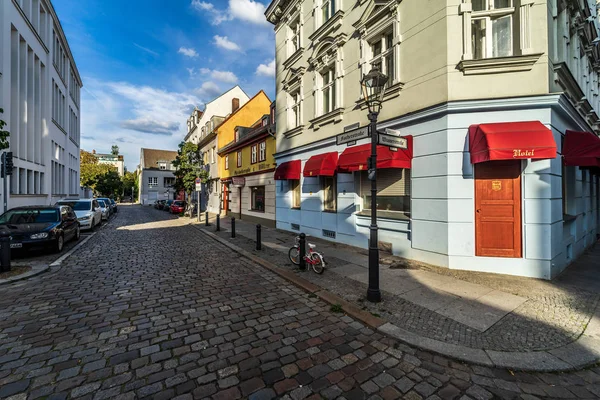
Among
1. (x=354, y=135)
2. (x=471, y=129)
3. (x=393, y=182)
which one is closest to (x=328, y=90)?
(x=393, y=182)

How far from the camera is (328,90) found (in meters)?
11.2

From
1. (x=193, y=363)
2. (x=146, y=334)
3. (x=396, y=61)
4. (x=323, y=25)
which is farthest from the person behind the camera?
(x=323, y=25)

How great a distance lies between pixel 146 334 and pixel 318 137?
9304mm

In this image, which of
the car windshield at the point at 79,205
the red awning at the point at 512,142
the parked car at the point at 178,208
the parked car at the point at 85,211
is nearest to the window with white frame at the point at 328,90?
the red awning at the point at 512,142

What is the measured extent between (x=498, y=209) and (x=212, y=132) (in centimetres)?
2490

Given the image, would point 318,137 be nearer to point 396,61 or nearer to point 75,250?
point 396,61

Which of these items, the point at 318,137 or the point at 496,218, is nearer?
the point at 496,218

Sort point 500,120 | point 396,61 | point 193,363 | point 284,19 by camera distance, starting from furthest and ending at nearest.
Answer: point 284,19
point 396,61
point 500,120
point 193,363

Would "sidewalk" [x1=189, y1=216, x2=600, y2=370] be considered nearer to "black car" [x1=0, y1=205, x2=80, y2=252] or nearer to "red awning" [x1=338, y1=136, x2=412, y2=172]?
"red awning" [x1=338, y1=136, x2=412, y2=172]

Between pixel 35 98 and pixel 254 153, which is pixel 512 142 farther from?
pixel 35 98

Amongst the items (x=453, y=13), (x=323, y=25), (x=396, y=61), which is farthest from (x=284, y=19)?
(x=453, y=13)

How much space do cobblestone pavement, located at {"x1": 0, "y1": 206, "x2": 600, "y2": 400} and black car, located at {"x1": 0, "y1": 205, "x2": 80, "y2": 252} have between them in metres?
3.28

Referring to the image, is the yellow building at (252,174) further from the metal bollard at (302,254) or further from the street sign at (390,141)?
the street sign at (390,141)

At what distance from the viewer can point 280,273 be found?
6816 mm
